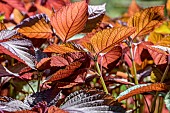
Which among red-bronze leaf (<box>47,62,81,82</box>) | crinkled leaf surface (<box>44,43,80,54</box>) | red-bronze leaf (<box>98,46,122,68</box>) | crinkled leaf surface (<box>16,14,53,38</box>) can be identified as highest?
crinkled leaf surface (<box>16,14,53,38</box>)

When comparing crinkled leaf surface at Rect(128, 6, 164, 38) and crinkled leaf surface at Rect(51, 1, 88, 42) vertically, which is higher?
crinkled leaf surface at Rect(51, 1, 88, 42)

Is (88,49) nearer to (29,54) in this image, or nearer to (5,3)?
(29,54)

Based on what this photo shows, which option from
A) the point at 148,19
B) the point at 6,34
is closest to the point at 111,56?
the point at 148,19

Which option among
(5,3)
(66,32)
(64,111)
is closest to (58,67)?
(66,32)

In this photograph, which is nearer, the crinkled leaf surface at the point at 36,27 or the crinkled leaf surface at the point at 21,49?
the crinkled leaf surface at the point at 21,49

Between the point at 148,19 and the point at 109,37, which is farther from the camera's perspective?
the point at 148,19

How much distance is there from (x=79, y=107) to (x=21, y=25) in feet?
0.81

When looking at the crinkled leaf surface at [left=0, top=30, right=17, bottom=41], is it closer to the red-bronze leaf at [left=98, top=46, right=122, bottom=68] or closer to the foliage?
the foliage

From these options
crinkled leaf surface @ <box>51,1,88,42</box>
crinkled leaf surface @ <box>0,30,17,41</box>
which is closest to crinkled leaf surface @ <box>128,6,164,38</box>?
crinkled leaf surface @ <box>51,1,88,42</box>

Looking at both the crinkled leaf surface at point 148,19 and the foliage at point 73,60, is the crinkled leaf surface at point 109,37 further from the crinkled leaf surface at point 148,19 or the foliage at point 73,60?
the crinkled leaf surface at point 148,19

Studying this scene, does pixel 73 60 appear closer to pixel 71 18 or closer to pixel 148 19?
pixel 71 18

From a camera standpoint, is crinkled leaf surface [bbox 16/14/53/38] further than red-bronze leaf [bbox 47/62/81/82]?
Yes

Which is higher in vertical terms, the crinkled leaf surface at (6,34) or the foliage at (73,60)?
the crinkled leaf surface at (6,34)

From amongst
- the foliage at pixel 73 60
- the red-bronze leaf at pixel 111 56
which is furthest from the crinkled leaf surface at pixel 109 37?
the red-bronze leaf at pixel 111 56
